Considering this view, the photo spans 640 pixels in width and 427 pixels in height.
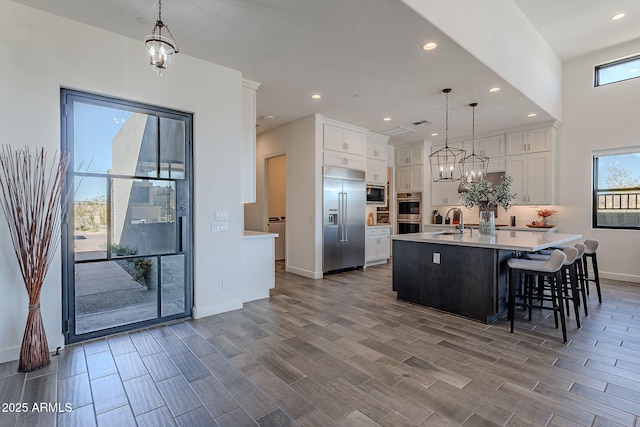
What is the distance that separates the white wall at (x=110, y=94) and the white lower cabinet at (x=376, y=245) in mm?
3579

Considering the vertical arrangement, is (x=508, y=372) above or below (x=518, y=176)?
below

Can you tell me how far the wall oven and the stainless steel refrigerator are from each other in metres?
1.91

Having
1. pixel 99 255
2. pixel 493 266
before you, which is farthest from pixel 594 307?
pixel 99 255

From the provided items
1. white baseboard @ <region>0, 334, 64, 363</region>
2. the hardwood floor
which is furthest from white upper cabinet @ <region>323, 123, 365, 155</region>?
white baseboard @ <region>0, 334, 64, 363</region>

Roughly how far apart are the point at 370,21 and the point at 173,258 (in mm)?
3228

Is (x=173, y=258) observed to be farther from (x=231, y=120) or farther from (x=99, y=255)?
(x=231, y=120)

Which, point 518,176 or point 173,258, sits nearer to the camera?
point 173,258

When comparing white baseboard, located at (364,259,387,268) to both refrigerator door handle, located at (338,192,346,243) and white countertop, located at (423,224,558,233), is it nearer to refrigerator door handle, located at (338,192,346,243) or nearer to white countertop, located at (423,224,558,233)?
refrigerator door handle, located at (338,192,346,243)

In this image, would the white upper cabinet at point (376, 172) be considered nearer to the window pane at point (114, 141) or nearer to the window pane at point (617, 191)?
the window pane at point (617, 191)

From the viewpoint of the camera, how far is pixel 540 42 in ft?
17.2

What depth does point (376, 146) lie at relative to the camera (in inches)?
280

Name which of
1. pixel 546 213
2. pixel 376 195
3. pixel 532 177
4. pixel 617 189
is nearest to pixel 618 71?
pixel 617 189

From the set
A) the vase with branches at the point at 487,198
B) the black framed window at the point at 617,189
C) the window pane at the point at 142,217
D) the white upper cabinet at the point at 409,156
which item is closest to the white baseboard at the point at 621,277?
the black framed window at the point at 617,189

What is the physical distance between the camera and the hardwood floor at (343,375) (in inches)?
76.3
